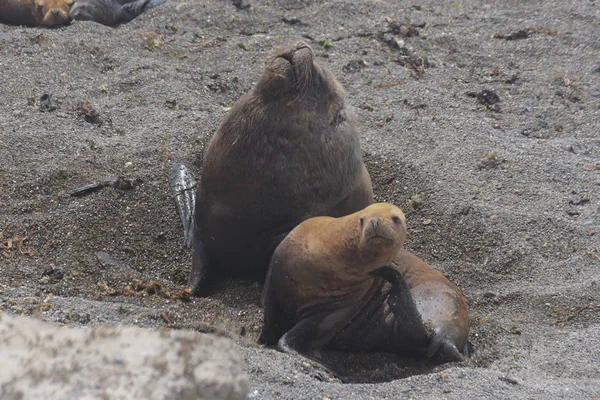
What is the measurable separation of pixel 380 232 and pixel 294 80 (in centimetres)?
133

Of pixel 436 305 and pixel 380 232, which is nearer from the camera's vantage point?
pixel 380 232

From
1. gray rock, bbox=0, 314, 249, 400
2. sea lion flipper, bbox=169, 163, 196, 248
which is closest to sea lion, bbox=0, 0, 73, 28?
sea lion flipper, bbox=169, 163, 196, 248

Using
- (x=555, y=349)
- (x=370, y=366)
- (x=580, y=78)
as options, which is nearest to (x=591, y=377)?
(x=555, y=349)

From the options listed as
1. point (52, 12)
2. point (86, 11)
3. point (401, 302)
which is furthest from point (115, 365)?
point (86, 11)

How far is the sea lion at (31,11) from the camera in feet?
30.9

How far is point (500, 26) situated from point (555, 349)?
5.43 meters

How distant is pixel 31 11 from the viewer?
959 centimetres

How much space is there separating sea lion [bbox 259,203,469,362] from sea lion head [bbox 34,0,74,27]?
18.9 ft

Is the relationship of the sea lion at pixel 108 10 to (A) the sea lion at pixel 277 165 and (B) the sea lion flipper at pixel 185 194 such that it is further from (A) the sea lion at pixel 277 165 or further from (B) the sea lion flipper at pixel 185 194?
(A) the sea lion at pixel 277 165

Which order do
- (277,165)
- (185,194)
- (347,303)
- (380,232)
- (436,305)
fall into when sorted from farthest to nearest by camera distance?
1. (185,194)
2. (277,165)
3. (436,305)
4. (347,303)
5. (380,232)

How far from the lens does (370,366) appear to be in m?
4.39

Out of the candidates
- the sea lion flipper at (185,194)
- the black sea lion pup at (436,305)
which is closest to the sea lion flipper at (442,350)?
the black sea lion pup at (436,305)

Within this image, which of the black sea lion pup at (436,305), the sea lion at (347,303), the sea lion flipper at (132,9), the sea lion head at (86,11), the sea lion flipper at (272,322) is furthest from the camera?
the sea lion flipper at (132,9)

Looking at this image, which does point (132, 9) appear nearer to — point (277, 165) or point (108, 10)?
point (108, 10)
